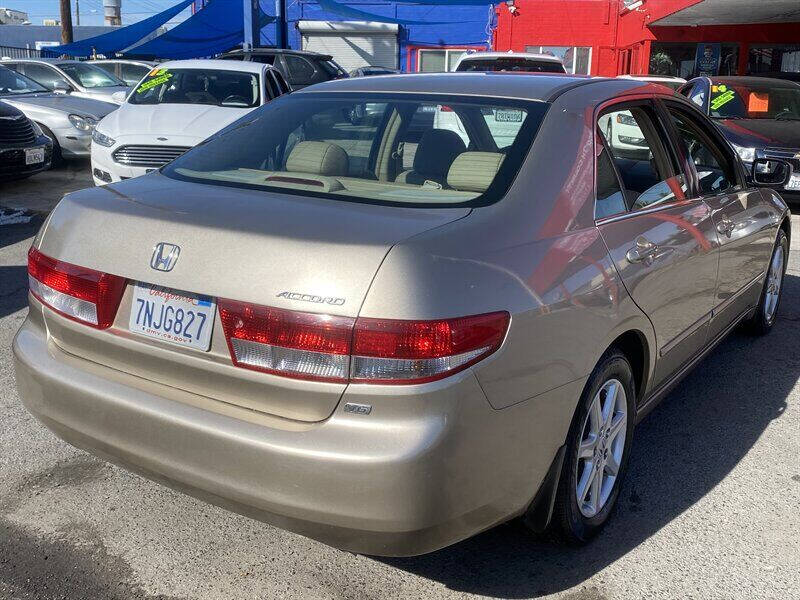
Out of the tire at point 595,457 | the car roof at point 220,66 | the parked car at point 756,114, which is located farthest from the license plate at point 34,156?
the tire at point 595,457

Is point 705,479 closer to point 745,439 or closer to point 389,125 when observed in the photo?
point 745,439

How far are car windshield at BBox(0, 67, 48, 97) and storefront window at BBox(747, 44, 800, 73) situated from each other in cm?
1936

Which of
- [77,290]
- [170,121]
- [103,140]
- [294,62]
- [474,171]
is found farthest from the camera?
[294,62]

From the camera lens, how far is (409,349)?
212 centimetres

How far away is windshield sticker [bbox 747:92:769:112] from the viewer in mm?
11109

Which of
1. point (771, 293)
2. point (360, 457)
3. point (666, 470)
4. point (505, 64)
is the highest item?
point (505, 64)

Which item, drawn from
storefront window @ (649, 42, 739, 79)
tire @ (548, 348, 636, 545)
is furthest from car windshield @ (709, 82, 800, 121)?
storefront window @ (649, 42, 739, 79)

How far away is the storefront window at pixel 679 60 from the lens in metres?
24.1

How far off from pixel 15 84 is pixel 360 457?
1246cm

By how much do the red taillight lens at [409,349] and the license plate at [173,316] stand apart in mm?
470

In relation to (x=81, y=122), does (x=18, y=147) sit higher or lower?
lower

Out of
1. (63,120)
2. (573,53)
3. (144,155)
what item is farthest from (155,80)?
(573,53)

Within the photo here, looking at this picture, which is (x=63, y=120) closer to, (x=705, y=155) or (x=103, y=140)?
(x=103, y=140)

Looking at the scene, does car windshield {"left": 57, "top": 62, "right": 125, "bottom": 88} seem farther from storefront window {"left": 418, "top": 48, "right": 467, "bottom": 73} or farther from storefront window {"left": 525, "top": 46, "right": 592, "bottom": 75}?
storefront window {"left": 418, "top": 48, "right": 467, "bottom": 73}
